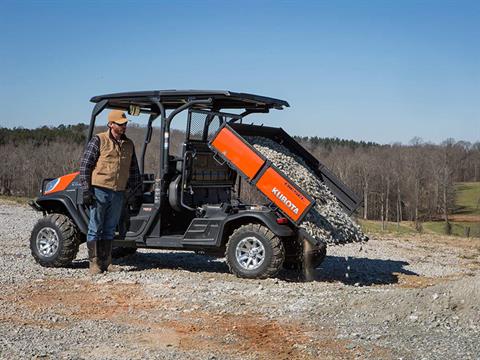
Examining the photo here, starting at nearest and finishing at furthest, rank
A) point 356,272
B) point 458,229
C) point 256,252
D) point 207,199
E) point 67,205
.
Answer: point 256,252 < point 67,205 < point 207,199 < point 356,272 < point 458,229

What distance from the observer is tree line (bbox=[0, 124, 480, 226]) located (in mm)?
76375

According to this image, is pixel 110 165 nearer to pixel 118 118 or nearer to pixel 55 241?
pixel 118 118

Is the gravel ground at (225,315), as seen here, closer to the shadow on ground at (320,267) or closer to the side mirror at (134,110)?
the shadow on ground at (320,267)

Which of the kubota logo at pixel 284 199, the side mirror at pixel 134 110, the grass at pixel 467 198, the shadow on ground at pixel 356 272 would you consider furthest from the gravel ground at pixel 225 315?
the grass at pixel 467 198

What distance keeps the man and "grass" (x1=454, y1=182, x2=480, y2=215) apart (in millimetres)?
81120

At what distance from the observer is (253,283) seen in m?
8.70

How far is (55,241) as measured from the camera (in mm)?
10117

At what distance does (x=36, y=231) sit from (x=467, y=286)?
263 inches

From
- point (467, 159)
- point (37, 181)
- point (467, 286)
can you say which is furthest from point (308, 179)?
point (467, 159)

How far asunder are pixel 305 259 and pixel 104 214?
3.03m

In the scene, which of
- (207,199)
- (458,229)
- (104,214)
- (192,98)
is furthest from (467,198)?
(104,214)

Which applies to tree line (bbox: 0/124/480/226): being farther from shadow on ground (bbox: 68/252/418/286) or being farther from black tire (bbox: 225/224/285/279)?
black tire (bbox: 225/224/285/279)

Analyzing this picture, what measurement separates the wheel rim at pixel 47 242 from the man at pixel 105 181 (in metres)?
1.06

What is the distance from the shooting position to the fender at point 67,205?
32.9ft
